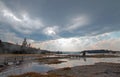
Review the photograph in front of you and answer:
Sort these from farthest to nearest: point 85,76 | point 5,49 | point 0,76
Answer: point 5,49 → point 85,76 → point 0,76

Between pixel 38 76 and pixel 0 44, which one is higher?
pixel 0 44

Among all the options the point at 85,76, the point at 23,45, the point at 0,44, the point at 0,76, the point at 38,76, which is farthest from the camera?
the point at 23,45

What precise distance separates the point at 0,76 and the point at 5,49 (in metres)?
131

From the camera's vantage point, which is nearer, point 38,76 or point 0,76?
point 38,76

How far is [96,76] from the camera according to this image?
120 ft

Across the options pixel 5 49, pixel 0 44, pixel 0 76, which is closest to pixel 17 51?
pixel 5 49

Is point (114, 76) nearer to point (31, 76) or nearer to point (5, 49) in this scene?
point (31, 76)

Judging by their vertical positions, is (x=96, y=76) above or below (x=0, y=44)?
below

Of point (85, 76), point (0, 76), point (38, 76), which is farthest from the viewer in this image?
point (85, 76)

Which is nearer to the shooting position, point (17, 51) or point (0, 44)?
point (0, 44)

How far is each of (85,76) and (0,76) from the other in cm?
1610

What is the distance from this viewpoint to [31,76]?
31422 millimetres

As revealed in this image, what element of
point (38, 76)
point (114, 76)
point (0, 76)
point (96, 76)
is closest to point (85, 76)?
point (96, 76)

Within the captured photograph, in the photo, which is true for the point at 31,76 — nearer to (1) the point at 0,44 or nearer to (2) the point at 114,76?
(2) the point at 114,76
